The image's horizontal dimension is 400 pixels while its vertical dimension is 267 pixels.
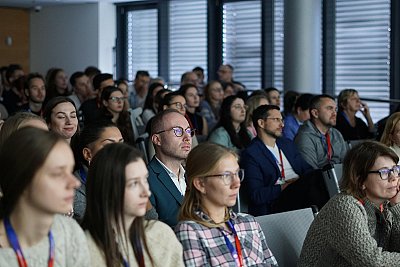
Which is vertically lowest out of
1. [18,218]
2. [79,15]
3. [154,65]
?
[18,218]

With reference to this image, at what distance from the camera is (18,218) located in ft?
7.42

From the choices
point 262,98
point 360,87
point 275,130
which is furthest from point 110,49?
point 275,130

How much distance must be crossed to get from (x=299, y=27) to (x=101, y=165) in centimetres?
806

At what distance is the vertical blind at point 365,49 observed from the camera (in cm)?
1152

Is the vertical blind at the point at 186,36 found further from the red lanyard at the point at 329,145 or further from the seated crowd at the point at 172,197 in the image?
the seated crowd at the point at 172,197

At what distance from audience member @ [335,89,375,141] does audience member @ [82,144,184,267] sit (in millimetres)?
6076

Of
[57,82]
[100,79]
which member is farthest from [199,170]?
[57,82]

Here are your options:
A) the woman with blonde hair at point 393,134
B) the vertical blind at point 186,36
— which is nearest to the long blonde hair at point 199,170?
the woman with blonde hair at point 393,134

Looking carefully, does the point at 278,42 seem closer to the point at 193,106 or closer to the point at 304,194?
the point at 193,106

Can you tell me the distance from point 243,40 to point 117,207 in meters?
11.1

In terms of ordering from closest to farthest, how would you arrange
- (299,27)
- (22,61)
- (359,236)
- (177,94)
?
(359,236), (177,94), (299,27), (22,61)

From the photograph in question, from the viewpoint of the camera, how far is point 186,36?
1437 centimetres

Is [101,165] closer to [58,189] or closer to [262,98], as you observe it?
[58,189]

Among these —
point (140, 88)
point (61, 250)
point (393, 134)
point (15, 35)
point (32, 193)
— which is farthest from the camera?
point (15, 35)
